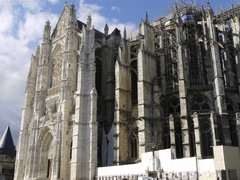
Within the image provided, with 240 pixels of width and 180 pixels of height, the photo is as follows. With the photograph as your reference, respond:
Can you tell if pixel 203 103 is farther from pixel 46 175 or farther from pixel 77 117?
pixel 46 175

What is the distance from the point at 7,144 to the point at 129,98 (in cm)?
2100

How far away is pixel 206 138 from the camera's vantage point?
2108 centimetres

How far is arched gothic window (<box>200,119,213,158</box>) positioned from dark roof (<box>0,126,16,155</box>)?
2659cm

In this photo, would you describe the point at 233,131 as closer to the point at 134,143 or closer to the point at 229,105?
the point at 229,105

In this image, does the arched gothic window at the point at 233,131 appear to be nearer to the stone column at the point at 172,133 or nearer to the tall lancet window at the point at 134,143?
the stone column at the point at 172,133

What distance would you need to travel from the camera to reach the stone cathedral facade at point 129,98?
21969mm

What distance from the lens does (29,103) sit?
30844mm

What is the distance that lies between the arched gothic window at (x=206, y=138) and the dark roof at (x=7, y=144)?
87.2ft

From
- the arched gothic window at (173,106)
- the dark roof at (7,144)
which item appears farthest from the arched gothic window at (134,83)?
the dark roof at (7,144)

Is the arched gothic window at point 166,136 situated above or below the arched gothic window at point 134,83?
below

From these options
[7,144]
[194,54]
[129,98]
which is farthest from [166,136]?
[7,144]

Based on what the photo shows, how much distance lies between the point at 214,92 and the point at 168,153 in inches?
297

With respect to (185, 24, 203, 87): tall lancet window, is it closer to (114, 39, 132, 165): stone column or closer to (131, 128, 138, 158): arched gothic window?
(114, 39, 132, 165): stone column

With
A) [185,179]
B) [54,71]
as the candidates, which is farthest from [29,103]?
[185,179]
